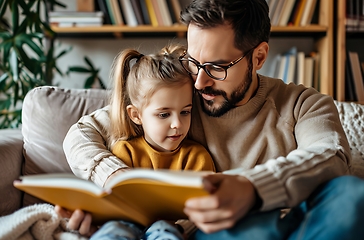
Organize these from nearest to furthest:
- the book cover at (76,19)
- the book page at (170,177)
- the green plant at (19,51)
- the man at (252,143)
A: the book page at (170,177) < the man at (252,143) < the green plant at (19,51) < the book cover at (76,19)

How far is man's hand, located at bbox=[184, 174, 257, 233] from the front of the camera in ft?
2.60

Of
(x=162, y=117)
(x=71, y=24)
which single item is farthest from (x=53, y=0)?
(x=162, y=117)

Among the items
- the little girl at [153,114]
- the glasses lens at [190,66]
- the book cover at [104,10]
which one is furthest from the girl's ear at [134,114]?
the book cover at [104,10]

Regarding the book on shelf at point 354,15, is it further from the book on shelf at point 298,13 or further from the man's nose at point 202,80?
the man's nose at point 202,80

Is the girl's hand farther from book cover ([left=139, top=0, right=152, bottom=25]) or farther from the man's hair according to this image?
book cover ([left=139, top=0, right=152, bottom=25])

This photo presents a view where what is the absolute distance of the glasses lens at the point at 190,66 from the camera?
127 cm

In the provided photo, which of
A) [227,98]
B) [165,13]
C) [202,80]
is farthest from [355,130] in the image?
[165,13]

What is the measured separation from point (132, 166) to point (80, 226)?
0.30 meters

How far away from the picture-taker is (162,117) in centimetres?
127

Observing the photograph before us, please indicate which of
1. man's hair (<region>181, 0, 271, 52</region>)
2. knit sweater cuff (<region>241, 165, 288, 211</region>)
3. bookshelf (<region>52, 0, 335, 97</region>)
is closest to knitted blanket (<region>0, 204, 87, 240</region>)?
knit sweater cuff (<region>241, 165, 288, 211</region>)

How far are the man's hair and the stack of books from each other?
49.8 inches

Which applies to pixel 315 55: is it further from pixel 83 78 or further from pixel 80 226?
pixel 80 226

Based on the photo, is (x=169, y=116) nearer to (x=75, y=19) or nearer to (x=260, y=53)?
(x=260, y=53)

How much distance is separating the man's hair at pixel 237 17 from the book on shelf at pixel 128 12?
122 centimetres
